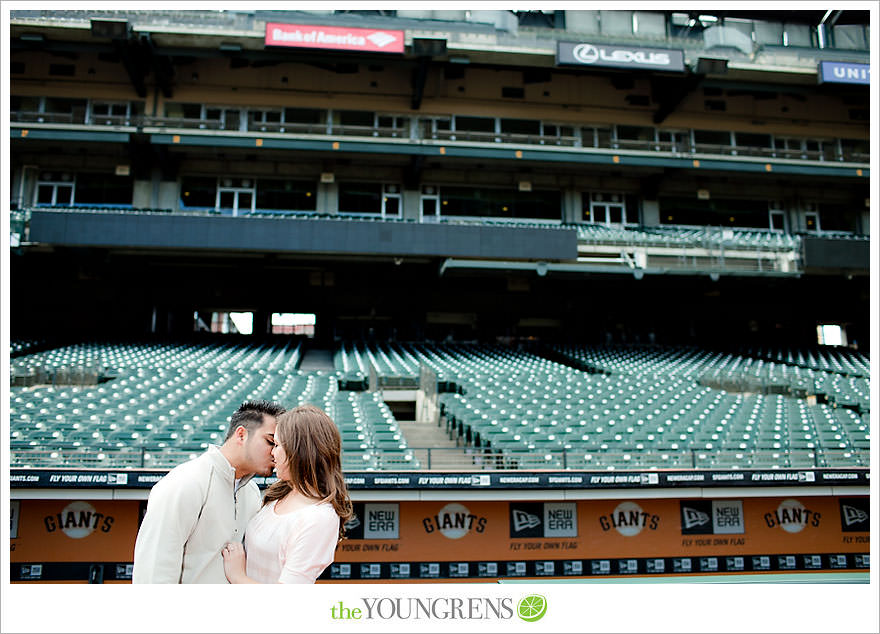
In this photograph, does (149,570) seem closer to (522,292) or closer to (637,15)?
(522,292)

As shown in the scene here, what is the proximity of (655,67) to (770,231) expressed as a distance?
9548mm

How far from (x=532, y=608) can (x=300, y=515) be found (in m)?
1.23

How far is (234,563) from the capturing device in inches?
86.7

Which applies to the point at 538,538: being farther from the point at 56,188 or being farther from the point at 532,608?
the point at 56,188

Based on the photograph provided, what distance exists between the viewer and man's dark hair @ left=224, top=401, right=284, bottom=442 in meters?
2.40

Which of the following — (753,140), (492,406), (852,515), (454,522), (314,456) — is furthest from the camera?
(753,140)

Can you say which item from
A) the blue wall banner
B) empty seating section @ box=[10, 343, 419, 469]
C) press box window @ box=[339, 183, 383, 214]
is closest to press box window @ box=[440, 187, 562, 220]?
press box window @ box=[339, 183, 383, 214]

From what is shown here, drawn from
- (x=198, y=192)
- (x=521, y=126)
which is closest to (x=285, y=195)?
(x=198, y=192)

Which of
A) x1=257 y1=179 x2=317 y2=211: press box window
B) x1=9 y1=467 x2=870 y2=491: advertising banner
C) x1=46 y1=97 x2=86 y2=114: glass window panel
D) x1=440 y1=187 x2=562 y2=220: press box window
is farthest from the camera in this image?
x1=440 y1=187 x2=562 y2=220: press box window

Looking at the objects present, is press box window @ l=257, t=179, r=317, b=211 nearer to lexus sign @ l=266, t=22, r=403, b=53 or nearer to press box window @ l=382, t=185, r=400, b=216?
press box window @ l=382, t=185, r=400, b=216

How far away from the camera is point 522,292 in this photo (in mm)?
26469

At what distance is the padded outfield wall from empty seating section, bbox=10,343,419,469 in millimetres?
570

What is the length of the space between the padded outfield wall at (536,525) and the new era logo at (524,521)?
15 millimetres

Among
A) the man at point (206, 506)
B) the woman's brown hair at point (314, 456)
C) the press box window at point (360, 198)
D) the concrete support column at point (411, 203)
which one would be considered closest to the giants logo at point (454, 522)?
the man at point (206, 506)
